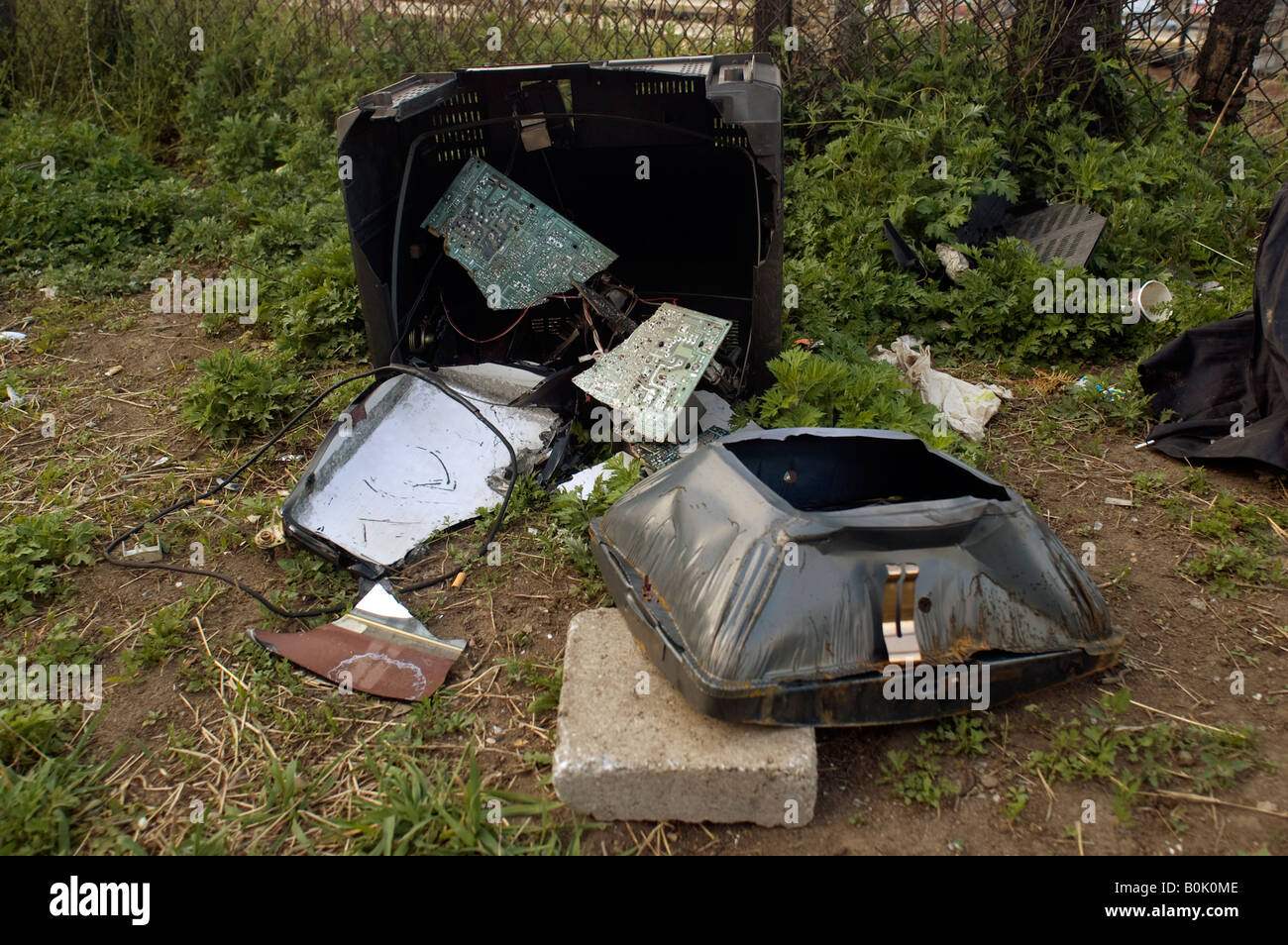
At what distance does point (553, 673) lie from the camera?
8.66 ft

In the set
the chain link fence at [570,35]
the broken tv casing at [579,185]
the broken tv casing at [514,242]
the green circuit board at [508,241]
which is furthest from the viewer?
the chain link fence at [570,35]

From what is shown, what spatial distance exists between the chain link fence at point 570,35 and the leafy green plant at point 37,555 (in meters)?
4.25

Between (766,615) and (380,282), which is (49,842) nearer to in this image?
(766,615)

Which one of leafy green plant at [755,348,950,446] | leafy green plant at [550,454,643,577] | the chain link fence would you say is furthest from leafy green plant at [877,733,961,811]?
the chain link fence

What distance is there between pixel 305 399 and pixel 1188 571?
11.5 feet

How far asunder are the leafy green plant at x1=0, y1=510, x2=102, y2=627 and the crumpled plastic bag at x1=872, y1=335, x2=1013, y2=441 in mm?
3169

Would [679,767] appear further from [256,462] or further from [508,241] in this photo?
[508,241]

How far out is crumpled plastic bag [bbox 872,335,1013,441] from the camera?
3.72 metres

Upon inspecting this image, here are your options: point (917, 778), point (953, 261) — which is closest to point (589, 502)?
point (917, 778)

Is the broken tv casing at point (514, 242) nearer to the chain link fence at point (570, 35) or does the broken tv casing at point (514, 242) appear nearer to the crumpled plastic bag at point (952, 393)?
the crumpled plastic bag at point (952, 393)

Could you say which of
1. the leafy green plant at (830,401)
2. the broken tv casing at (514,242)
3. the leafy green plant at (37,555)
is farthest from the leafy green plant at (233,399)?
the leafy green plant at (830,401)

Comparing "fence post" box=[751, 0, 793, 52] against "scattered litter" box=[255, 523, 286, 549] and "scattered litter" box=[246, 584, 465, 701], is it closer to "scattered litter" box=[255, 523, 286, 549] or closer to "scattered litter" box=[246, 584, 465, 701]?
"scattered litter" box=[255, 523, 286, 549]

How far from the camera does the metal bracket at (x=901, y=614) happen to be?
7.00 feet

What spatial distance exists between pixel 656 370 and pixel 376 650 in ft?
4.88
